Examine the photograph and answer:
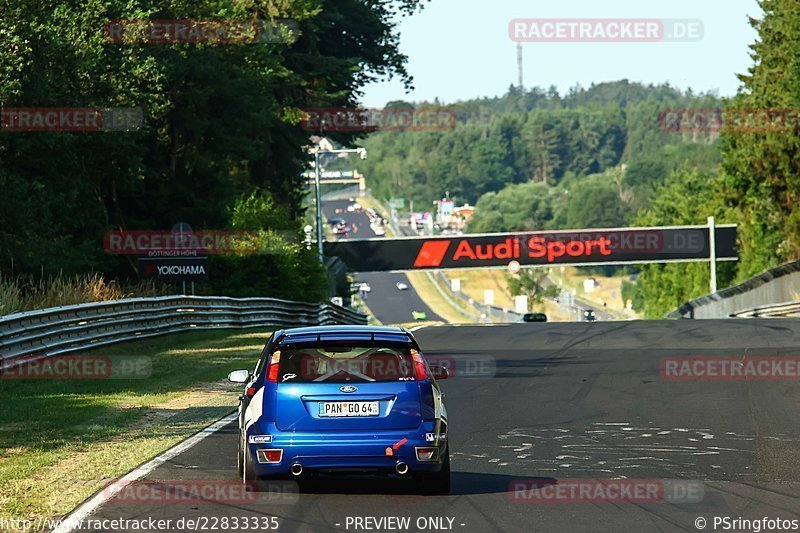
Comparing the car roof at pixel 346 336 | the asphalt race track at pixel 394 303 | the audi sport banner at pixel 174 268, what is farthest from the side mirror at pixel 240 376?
the asphalt race track at pixel 394 303

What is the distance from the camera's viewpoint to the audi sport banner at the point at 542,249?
8362 centimetres

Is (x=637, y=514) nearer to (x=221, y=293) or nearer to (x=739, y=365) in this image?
(x=739, y=365)

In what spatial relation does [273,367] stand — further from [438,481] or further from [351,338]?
[438,481]

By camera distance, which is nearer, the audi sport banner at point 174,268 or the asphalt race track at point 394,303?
the audi sport banner at point 174,268

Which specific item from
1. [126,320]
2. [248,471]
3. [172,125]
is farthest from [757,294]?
[248,471]

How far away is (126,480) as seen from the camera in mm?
11383

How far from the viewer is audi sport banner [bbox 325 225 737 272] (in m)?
83.6

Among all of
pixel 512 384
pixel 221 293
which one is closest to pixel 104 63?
pixel 221 293

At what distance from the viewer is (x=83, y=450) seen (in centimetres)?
1331

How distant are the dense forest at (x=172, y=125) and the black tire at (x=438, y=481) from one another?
76.4 feet

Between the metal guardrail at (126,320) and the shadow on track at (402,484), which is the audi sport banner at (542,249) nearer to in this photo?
the metal guardrail at (126,320)

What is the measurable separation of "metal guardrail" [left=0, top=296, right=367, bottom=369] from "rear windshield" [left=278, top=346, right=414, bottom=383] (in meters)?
10.9

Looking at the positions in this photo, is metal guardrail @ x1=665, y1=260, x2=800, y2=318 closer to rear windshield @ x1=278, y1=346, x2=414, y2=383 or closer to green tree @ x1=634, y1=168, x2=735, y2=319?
green tree @ x1=634, y1=168, x2=735, y2=319

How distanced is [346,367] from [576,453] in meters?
3.46
